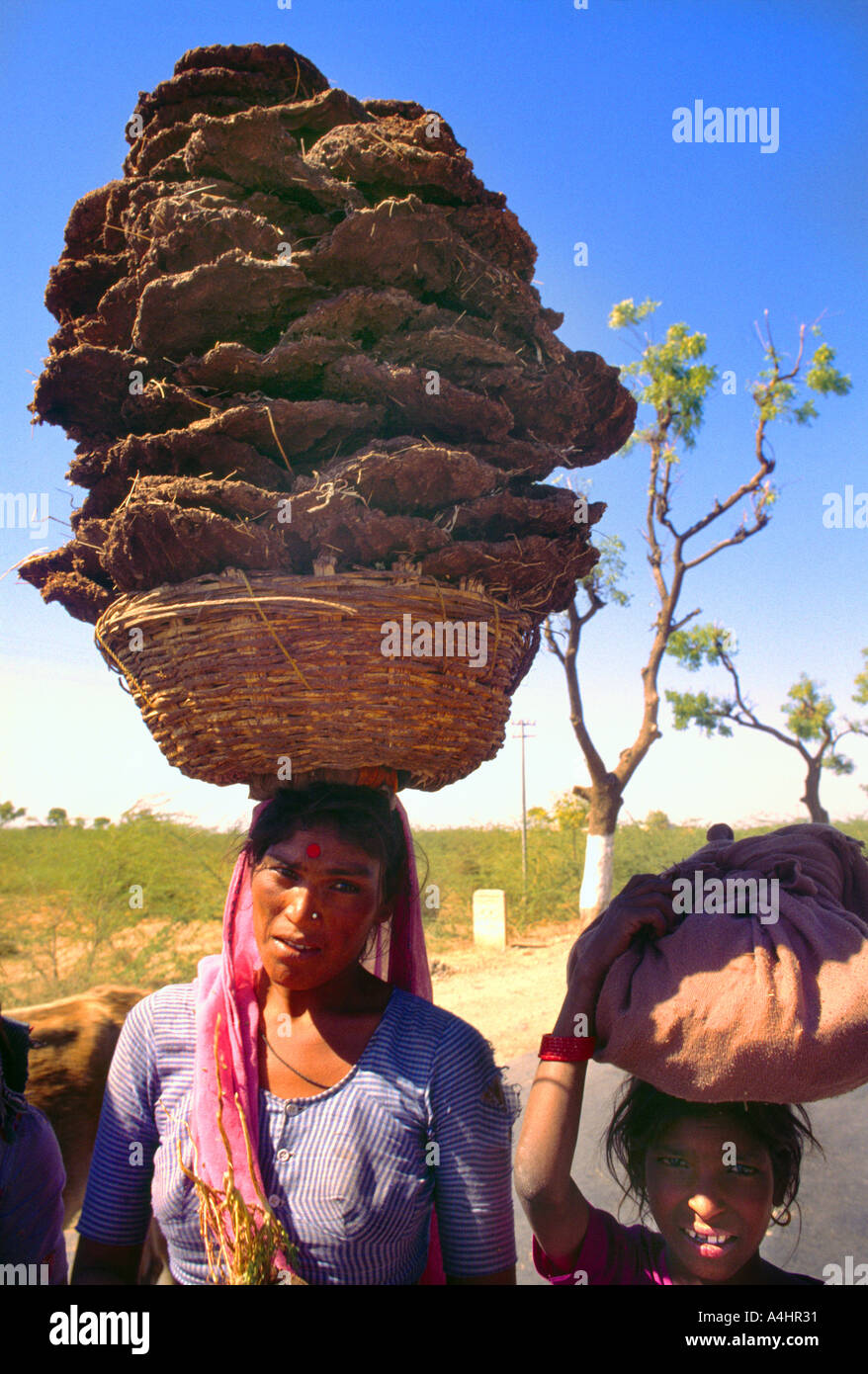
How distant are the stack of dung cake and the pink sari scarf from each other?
0.36m

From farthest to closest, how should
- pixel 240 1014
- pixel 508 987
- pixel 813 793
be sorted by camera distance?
pixel 813 793, pixel 508 987, pixel 240 1014

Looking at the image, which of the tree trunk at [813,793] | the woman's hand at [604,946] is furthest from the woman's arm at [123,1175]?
the tree trunk at [813,793]

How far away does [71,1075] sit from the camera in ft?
9.12

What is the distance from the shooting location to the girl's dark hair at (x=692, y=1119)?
158 centimetres

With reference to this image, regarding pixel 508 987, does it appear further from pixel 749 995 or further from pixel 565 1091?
pixel 749 995

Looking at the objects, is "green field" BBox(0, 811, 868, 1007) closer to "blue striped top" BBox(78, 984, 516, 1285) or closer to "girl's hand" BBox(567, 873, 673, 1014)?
"blue striped top" BBox(78, 984, 516, 1285)

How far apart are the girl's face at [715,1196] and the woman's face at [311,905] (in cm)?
72

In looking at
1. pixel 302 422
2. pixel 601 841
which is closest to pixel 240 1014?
pixel 302 422

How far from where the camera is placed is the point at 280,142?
1.48m

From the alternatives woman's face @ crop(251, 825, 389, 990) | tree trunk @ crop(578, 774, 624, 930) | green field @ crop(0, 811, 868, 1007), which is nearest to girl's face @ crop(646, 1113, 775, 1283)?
woman's face @ crop(251, 825, 389, 990)

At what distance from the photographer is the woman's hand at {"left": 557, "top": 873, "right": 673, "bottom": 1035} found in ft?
4.66

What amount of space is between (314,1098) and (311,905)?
37cm
